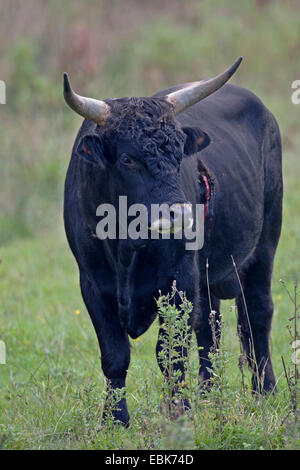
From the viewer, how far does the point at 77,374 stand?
21.3ft

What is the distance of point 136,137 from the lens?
180 inches

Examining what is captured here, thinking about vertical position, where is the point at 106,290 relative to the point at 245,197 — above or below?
below

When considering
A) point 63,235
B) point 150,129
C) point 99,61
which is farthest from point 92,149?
point 99,61

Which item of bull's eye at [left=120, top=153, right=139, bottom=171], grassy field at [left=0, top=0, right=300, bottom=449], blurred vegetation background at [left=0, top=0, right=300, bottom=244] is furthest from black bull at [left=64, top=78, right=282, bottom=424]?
blurred vegetation background at [left=0, top=0, right=300, bottom=244]

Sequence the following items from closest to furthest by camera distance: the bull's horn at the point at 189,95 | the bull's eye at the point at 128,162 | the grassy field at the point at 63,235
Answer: the grassy field at the point at 63,235 < the bull's eye at the point at 128,162 < the bull's horn at the point at 189,95

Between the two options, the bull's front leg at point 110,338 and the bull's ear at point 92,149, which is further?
the bull's front leg at point 110,338

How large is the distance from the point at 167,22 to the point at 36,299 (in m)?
12.8

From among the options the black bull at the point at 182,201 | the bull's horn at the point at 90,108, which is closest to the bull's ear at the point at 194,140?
the black bull at the point at 182,201

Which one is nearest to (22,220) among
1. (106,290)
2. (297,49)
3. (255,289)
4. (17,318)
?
(17,318)

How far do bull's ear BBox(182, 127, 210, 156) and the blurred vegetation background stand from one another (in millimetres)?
7342

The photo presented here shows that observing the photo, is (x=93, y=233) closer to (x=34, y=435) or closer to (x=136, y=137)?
(x=136, y=137)

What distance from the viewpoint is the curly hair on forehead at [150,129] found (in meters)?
4.52

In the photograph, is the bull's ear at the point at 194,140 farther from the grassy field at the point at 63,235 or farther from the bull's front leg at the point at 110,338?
the grassy field at the point at 63,235

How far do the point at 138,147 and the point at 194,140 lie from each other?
0.60m
